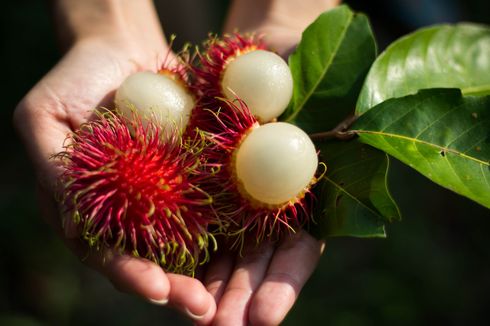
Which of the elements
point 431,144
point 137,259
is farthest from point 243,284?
point 431,144

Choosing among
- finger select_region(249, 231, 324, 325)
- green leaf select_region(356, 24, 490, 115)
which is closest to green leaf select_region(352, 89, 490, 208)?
green leaf select_region(356, 24, 490, 115)

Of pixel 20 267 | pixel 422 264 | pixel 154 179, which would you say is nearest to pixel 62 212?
pixel 154 179

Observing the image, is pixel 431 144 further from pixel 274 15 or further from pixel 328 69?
pixel 274 15

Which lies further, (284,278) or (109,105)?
(109,105)

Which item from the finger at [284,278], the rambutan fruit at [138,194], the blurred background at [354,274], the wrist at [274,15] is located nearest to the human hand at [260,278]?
the finger at [284,278]

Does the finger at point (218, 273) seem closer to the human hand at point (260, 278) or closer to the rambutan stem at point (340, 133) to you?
the human hand at point (260, 278)
